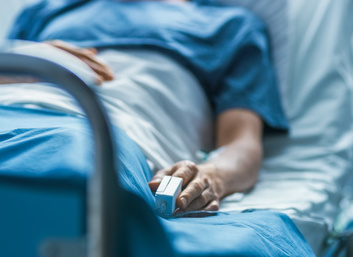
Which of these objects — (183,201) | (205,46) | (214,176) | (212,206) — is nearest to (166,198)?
(183,201)

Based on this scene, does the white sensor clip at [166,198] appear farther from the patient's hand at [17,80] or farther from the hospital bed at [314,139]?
the patient's hand at [17,80]

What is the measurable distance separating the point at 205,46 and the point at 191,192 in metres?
0.62

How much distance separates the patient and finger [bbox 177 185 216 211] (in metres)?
0.29

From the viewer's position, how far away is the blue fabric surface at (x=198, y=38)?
1.26 metres

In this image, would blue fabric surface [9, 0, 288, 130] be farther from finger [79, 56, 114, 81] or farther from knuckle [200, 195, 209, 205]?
knuckle [200, 195, 209, 205]

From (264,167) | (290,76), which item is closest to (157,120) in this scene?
(264,167)

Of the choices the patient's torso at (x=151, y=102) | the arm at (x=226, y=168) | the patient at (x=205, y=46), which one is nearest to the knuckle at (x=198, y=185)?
the arm at (x=226, y=168)

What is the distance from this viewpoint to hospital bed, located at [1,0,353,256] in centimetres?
99

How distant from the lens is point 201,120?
1.22m

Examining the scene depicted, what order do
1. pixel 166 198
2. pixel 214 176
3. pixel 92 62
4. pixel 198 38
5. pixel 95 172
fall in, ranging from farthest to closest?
pixel 198 38 < pixel 92 62 < pixel 214 176 < pixel 166 198 < pixel 95 172

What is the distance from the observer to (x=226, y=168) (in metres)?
1.01

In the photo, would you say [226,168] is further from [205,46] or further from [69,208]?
[69,208]

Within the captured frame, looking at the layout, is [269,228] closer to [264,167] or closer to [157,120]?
[157,120]

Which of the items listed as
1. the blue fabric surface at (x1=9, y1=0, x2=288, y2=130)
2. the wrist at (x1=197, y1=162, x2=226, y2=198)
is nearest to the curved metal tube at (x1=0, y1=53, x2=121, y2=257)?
the wrist at (x1=197, y1=162, x2=226, y2=198)
